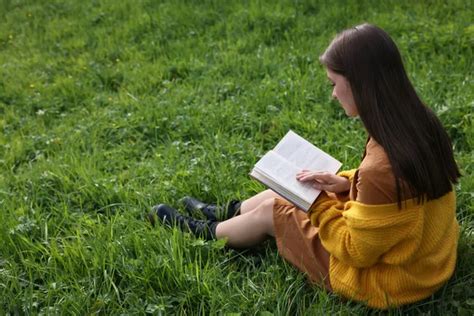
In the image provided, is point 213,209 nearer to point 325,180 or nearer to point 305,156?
point 305,156

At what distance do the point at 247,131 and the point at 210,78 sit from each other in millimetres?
966

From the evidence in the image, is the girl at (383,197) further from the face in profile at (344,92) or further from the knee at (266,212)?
the knee at (266,212)

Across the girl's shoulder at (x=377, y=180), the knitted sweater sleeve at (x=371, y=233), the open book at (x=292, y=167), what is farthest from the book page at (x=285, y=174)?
the girl's shoulder at (x=377, y=180)

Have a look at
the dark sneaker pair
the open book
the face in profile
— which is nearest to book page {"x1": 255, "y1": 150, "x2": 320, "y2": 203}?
the open book

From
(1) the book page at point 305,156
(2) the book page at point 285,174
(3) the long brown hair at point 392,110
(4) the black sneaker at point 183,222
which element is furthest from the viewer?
(4) the black sneaker at point 183,222

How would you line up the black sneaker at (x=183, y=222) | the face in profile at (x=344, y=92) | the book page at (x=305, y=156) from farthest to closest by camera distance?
the black sneaker at (x=183, y=222), the book page at (x=305, y=156), the face in profile at (x=344, y=92)

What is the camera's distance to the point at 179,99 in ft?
15.2

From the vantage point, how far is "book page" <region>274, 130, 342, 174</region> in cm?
260

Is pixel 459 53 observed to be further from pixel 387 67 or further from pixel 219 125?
pixel 387 67

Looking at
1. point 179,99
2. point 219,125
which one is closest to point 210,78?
point 179,99

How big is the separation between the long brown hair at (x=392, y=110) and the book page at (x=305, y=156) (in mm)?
479

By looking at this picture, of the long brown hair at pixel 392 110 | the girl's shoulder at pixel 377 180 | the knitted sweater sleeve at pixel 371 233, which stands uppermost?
the long brown hair at pixel 392 110

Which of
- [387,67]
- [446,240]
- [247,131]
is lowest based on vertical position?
[247,131]

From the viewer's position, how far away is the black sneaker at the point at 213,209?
3089 millimetres
